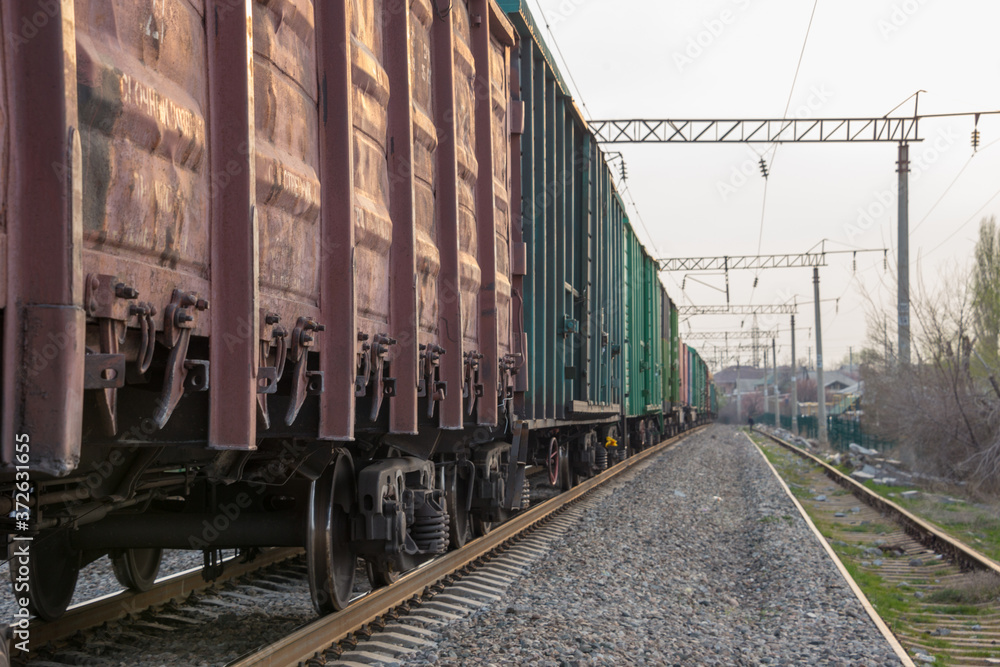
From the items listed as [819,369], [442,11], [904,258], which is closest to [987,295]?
[904,258]

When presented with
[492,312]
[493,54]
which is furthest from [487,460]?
[493,54]

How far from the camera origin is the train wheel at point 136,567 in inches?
212

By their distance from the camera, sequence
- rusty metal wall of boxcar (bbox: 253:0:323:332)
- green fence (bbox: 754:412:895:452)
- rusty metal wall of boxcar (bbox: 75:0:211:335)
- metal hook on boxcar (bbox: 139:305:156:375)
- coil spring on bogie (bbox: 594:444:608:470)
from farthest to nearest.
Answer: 1. green fence (bbox: 754:412:895:452)
2. coil spring on bogie (bbox: 594:444:608:470)
3. rusty metal wall of boxcar (bbox: 253:0:323:332)
4. metal hook on boxcar (bbox: 139:305:156:375)
5. rusty metal wall of boxcar (bbox: 75:0:211:335)

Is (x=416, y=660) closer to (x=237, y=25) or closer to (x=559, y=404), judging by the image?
(x=237, y=25)

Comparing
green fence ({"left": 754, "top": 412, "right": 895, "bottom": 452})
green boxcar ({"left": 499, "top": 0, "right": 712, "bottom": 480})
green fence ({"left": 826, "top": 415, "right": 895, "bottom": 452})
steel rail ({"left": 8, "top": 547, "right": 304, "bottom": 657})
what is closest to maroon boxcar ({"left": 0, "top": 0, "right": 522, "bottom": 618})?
steel rail ({"left": 8, "top": 547, "right": 304, "bottom": 657})

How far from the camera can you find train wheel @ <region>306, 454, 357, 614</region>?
482 cm

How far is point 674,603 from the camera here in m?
6.81

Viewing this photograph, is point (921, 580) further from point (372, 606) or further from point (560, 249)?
point (372, 606)

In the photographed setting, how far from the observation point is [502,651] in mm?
4973

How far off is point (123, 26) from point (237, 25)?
536mm

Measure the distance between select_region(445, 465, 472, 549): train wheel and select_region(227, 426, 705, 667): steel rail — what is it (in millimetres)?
118

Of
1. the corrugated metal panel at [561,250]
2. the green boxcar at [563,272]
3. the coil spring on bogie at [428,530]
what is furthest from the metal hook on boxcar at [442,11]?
the coil spring on bogie at [428,530]

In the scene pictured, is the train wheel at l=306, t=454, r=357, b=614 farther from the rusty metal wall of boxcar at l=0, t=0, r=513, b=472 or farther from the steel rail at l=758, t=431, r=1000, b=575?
the steel rail at l=758, t=431, r=1000, b=575

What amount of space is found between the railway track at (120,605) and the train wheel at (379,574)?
94 centimetres
